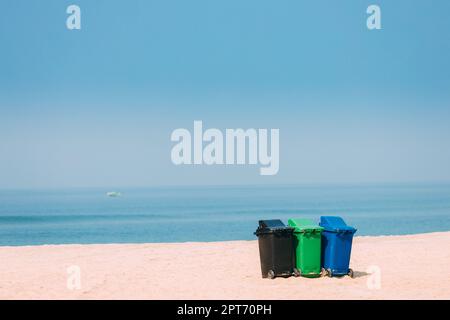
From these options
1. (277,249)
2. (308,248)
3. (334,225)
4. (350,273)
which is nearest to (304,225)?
(308,248)

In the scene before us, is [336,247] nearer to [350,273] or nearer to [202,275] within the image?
[350,273]

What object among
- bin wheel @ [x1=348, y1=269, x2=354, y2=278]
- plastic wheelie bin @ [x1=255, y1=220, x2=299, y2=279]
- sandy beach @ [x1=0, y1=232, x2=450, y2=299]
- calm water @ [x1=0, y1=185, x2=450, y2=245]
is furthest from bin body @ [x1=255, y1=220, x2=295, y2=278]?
calm water @ [x1=0, y1=185, x2=450, y2=245]

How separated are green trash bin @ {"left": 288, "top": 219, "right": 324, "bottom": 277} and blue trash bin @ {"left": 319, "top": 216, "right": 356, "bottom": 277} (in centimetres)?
16

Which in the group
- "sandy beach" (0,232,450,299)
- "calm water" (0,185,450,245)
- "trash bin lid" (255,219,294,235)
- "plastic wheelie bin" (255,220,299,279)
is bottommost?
"calm water" (0,185,450,245)

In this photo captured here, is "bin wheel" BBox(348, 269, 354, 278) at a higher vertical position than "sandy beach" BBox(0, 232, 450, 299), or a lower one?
higher

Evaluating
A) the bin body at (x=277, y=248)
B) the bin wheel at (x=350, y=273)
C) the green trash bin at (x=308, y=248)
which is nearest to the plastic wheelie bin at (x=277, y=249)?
the bin body at (x=277, y=248)

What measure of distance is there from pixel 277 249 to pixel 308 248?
55 cm

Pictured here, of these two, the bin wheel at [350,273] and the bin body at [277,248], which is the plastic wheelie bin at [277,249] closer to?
the bin body at [277,248]

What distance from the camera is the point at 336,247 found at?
1234 cm

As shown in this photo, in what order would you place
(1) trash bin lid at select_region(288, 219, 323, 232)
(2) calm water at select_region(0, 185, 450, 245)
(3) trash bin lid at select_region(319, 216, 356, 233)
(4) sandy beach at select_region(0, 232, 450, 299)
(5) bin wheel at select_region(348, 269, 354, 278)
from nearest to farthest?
(4) sandy beach at select_region(0, 232, 450, 299) → (1) trash bin lid at select_region(288, 219, 323, 232) → (3) trash bin lid at select_region(319, 216, 356, 233) → (5) bin wheel at select_region(348, 269, 354, 278) → (2) calm water at select_region(0, 185, 450, 245)

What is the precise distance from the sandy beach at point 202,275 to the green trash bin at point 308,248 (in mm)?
304

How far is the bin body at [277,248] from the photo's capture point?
40.2 feet

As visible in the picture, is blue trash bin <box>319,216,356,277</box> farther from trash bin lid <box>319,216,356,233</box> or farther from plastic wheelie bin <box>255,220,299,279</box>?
plastic wheelie bin <box>255,220,299,279</box>

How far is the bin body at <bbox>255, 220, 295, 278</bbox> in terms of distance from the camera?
482 inches
